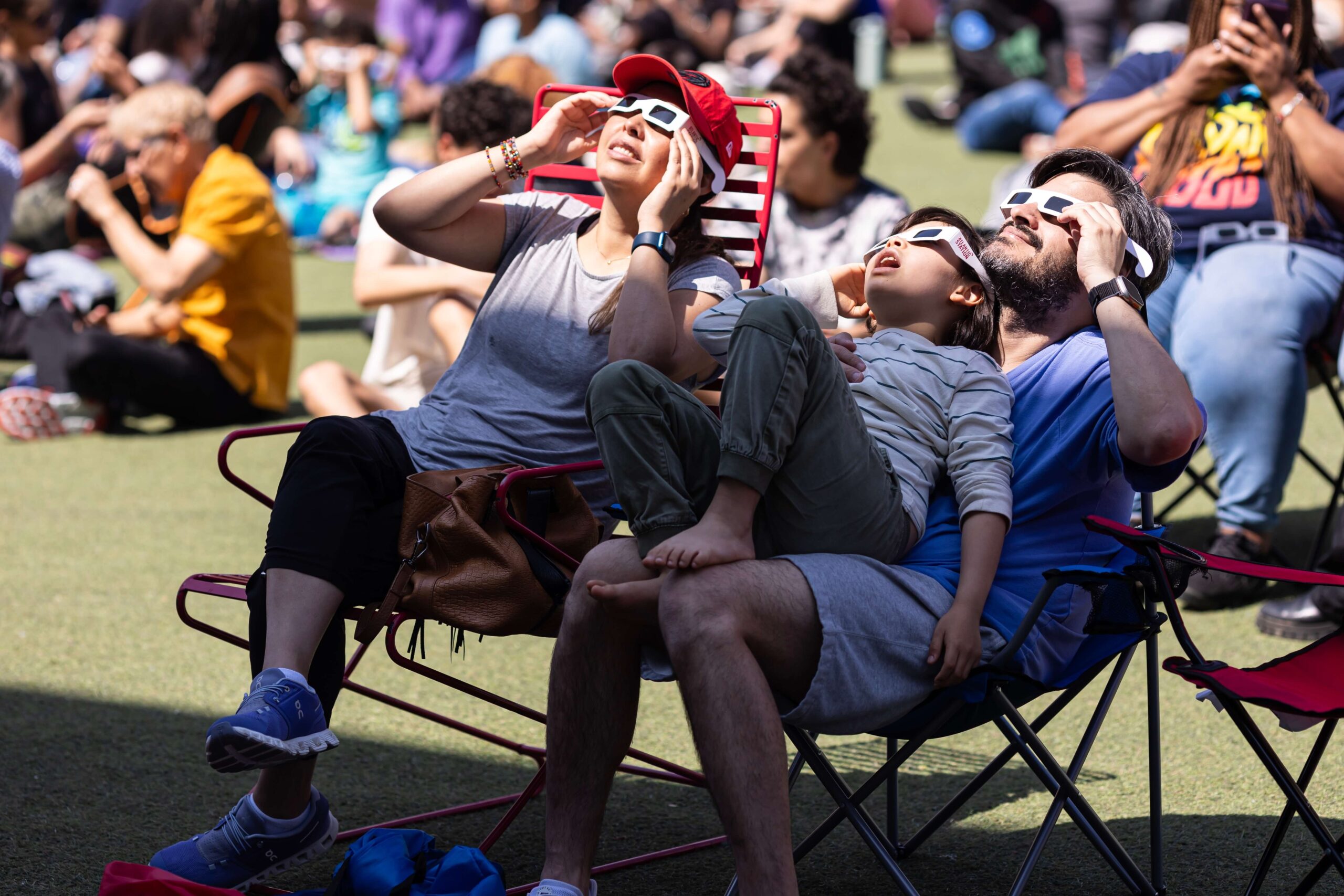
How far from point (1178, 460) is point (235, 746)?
4.54 ft

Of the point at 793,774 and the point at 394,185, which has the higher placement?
the point at 394,185

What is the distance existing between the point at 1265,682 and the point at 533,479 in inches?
44.6

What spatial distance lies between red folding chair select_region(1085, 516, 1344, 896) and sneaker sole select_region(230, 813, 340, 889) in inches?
50.8

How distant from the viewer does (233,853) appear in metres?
2.30

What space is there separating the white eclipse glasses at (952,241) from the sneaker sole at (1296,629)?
5.52 ft

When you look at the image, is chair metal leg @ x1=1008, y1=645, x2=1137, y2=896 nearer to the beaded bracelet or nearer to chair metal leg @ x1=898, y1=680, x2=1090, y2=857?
chair metal leg @ x1=898, y1=680, x2=1090, y2=857

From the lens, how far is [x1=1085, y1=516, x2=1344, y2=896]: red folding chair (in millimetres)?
2008

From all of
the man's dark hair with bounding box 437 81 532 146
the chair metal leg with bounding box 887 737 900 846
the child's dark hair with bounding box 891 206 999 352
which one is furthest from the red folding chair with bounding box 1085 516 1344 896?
the man's dark hair with bounding box 437 81 532 146

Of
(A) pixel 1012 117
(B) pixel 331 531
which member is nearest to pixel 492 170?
(B) pixel 331 531

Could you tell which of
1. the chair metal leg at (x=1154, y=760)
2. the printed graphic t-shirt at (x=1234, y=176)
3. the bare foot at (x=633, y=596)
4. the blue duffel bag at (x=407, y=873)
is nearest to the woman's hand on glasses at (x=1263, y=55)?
the printed graphic t-shirt at (x=1234, y=176)

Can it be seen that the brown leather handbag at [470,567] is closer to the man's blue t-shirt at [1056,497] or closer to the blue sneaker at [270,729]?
the blue sneaker at [270,729]

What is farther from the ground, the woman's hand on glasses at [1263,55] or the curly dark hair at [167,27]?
the woman's hand on glasses at [1263,55]

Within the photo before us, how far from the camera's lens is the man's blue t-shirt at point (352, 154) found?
983cm

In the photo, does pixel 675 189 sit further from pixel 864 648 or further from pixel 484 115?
pixel 484 115
